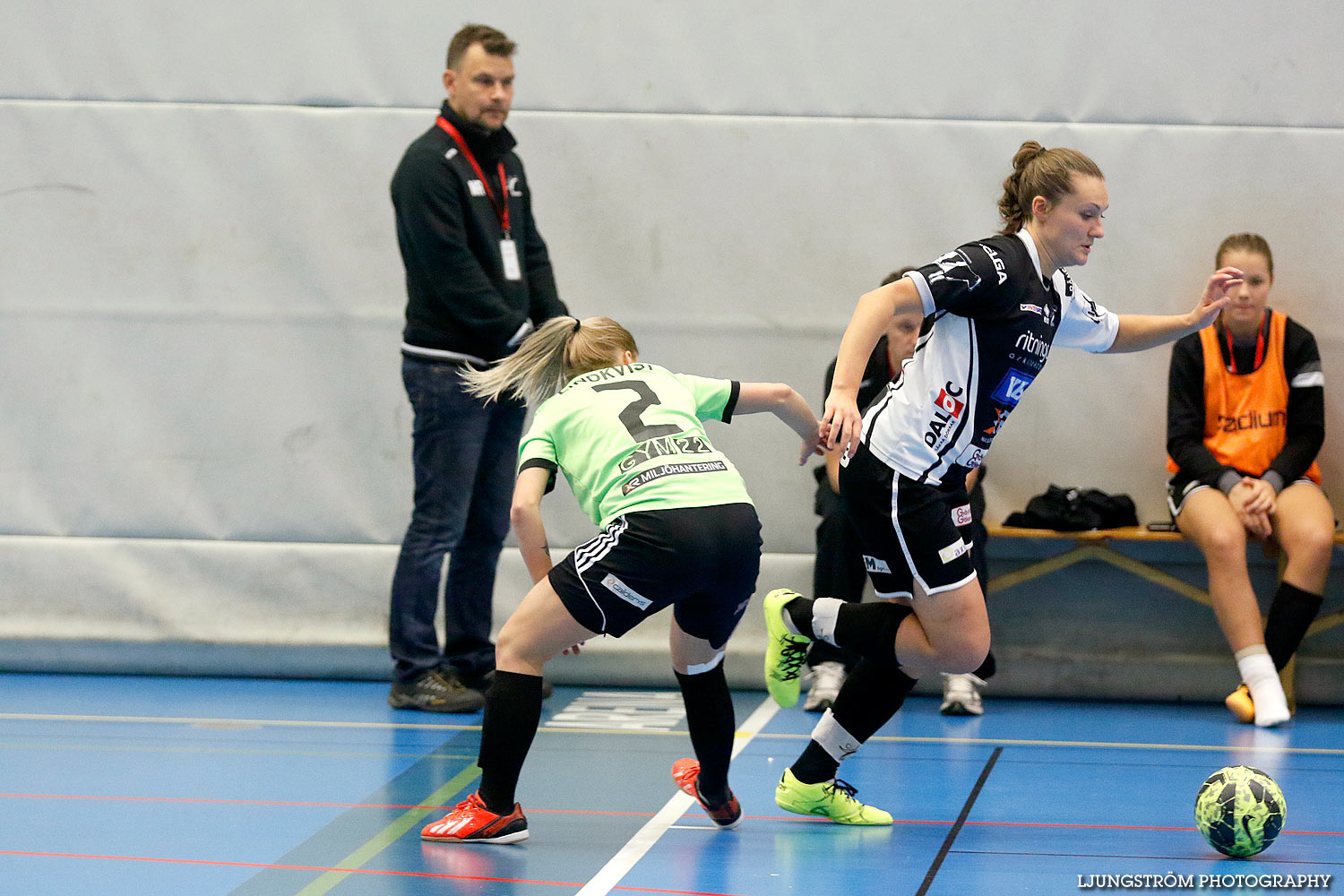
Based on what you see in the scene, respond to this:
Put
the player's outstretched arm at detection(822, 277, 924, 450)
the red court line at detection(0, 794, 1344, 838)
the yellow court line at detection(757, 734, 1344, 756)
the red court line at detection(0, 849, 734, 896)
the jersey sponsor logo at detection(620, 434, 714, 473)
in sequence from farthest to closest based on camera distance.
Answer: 1. the yellow court line at detection(757, 734, 1344, 756)
2. the red court line at detection(0, 794, 1344, 838)
3. the jersey sponsor logo at detection(620, 434, 714, 473)
4. the red court line at detection(0, 849, 734, 896)
5. the player's outstretched arm at detection(822, 277, 924, 450)

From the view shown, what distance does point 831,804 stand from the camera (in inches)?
149

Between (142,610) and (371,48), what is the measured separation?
2593 millimetres

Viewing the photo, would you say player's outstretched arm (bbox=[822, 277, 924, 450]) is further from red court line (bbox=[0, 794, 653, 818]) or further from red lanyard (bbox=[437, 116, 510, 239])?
red lanyard (bbox=[437, 116, 510, 239])

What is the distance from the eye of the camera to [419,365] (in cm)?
512

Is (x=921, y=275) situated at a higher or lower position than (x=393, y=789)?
higher

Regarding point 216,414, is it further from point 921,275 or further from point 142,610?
point 921,275

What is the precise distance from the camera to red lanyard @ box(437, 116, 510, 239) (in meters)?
5.11

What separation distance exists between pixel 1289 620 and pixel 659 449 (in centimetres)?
302

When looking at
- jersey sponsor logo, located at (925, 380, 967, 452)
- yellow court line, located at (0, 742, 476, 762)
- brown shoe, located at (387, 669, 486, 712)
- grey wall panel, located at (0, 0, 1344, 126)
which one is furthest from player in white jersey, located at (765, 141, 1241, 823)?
grey wall panel, located at (0, 0, 1344, 126)

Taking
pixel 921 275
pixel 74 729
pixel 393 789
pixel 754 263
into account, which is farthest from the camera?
pixel 754 263

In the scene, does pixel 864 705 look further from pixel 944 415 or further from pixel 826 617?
pixel 944 415

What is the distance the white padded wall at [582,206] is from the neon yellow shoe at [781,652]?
5.83ft

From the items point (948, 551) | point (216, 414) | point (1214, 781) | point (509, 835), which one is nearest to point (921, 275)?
point (948, 551)

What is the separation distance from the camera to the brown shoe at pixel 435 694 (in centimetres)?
516
